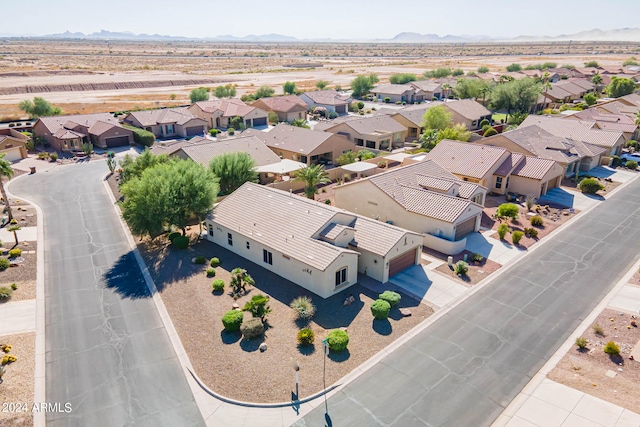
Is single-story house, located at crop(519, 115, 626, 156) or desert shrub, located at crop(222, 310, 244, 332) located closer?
desert shrub, located at crop(222, 310, 244, 332)

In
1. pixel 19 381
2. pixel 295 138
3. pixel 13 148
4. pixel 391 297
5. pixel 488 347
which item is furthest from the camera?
pixel 13 148

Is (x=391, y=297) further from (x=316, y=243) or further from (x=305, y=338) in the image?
(x=305, y=338)

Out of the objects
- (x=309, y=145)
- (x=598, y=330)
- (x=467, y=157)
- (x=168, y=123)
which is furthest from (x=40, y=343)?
(x=168, y=123)

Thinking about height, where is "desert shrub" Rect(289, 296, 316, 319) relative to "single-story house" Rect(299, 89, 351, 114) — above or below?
above

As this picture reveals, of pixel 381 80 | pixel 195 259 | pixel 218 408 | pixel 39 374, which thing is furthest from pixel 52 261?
pixel 381 80

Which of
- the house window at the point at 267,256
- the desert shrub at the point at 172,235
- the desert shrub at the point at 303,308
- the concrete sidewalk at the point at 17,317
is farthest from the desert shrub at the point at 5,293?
the desert shrub at the point at 303,308

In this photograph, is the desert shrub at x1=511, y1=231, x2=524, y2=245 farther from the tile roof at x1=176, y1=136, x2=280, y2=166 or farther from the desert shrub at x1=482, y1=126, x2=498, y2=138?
the desert shrub at x1=482, y1=126, x2=498, y2=138

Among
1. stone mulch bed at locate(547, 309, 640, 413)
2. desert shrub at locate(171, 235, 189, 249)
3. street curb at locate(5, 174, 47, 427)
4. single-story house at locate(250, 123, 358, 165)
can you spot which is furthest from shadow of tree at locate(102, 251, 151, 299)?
single-story house at locate(250, 123, 358, 165)
